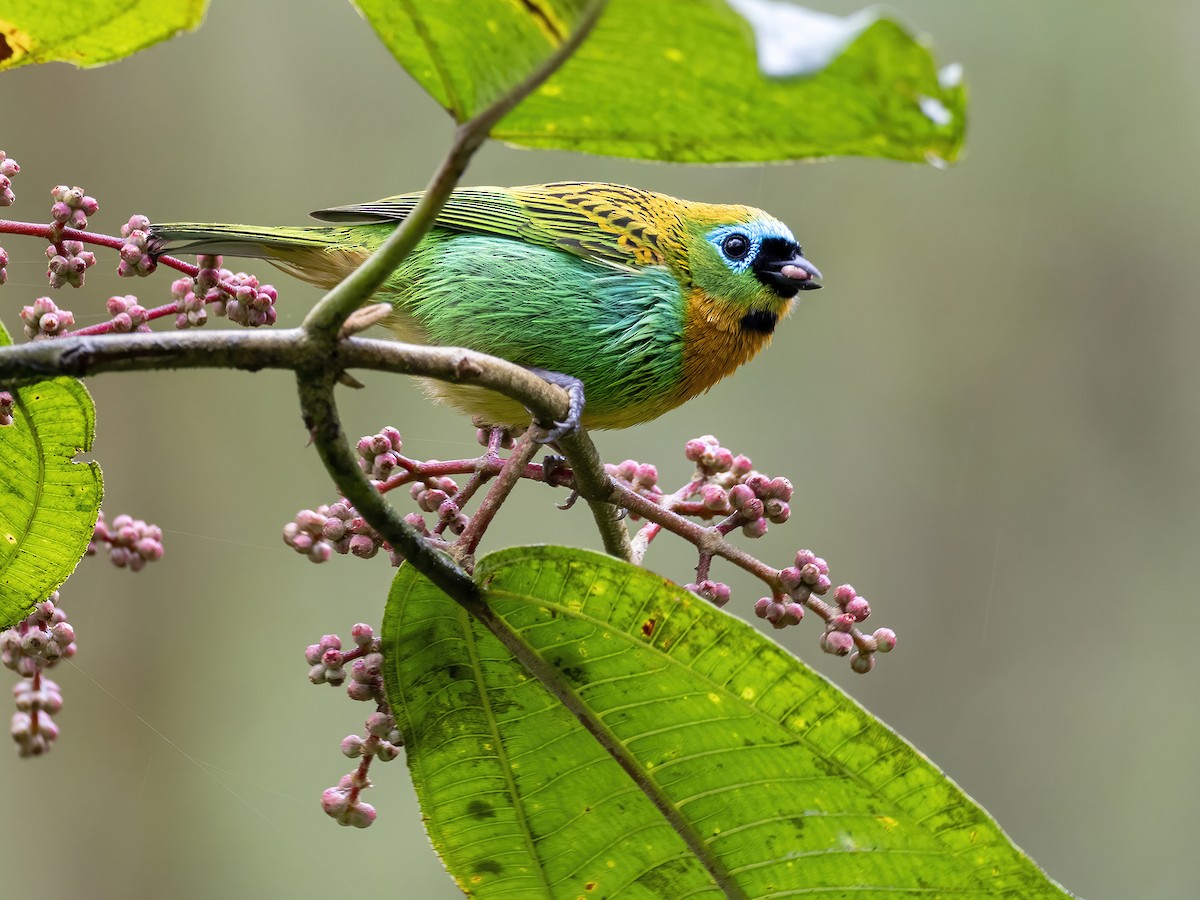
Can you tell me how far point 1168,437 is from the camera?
19.9 ft

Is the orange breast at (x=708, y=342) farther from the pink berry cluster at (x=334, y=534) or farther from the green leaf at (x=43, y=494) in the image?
the green leaf at (x=43, y=494)

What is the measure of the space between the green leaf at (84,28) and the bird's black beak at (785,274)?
1.93m

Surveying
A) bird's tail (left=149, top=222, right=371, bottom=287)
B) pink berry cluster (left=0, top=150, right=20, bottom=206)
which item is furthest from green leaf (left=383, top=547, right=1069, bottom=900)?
bird's tail (left=149, top=222, right=371, bottom=287)

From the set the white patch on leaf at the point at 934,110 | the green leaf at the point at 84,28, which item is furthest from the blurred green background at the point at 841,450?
the white patch on leaf at the point at 934,110

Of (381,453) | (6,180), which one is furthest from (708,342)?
(6,180)

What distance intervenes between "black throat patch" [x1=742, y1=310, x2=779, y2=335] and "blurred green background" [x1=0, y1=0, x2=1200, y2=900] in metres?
2.15

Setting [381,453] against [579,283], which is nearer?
[381,453]

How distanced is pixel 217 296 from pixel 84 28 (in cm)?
39

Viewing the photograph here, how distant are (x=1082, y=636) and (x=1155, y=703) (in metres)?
0.44

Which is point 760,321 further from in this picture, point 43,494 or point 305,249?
point 43,494

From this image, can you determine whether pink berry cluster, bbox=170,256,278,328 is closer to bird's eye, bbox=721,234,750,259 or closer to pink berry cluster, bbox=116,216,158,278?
pink berry cluster, bbox=116,216,158,278

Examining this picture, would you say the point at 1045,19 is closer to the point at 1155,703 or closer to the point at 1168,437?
the point at 1168,437

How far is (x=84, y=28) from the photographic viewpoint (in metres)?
1.36

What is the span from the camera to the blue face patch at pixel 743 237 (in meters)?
3.07
